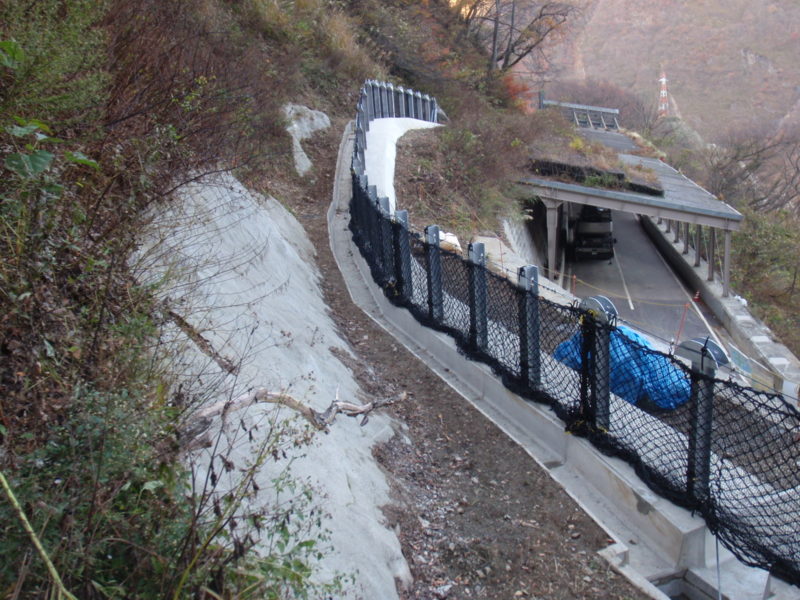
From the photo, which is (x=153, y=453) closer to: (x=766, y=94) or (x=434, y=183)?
(x=434, y=183)

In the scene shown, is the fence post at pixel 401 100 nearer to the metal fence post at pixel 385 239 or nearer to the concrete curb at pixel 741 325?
the concrete curb at pixel 741 325

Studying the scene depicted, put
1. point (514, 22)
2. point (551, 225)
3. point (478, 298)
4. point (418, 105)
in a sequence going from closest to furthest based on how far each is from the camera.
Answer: point (478, 298), point (551, 225), point (418, 105), point (514, 22)

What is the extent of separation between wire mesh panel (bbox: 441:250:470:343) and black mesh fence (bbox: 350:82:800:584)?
2 cm

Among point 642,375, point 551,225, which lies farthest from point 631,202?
point 642,375

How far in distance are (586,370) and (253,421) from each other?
102 inches

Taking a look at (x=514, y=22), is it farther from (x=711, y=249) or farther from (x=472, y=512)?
(x=472, y=512)

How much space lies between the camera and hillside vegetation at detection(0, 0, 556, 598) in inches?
91.8

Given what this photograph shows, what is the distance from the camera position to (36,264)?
318 centimetres

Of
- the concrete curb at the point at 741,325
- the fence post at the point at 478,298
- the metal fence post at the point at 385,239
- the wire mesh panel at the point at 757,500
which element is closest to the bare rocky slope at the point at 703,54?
the concrete curb at the point at 741,325

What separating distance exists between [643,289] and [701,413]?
21.9m

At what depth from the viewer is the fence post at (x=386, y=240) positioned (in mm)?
8562

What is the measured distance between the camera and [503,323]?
6.21m

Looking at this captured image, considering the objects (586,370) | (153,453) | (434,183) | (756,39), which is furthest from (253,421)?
(756,39)

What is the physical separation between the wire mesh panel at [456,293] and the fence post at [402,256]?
0.84 m
